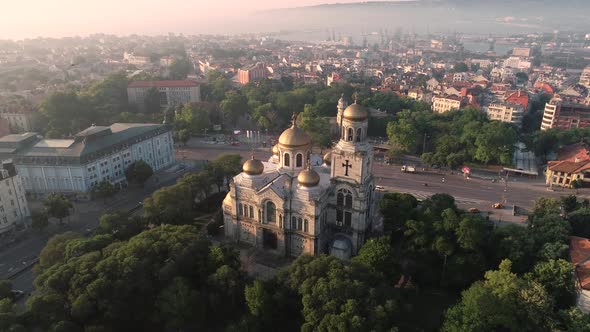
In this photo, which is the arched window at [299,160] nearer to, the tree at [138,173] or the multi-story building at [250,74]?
the tree at [138,173]

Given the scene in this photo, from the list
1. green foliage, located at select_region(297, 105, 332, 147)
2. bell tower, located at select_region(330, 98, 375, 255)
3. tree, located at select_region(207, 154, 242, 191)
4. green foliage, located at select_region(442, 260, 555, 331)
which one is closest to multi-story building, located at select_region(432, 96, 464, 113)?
green foliage, located at select_region(297, 105, 332, 147)

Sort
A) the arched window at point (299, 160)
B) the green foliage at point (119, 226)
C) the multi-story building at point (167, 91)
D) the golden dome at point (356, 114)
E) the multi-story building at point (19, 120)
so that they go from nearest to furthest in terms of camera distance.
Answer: the golden dome at point (356, 114) < the green foliage at point (119, 226) < the arched window at point (299, 160) < the multi-story building at point (19, 120) < the multi-story building at point (167, 91)

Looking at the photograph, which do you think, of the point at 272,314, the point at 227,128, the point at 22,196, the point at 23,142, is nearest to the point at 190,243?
the point at 272,314

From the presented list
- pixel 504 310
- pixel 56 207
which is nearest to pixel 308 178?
pixel 504 310

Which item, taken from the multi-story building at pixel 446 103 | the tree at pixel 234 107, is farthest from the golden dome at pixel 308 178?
the multi-story building at pixel 446 103

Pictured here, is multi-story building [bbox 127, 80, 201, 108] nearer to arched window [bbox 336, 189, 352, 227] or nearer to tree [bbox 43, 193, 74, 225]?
tree [bbox 43, 193, 74, 225]

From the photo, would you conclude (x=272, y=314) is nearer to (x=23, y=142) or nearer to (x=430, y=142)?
(x=23, y=142)
